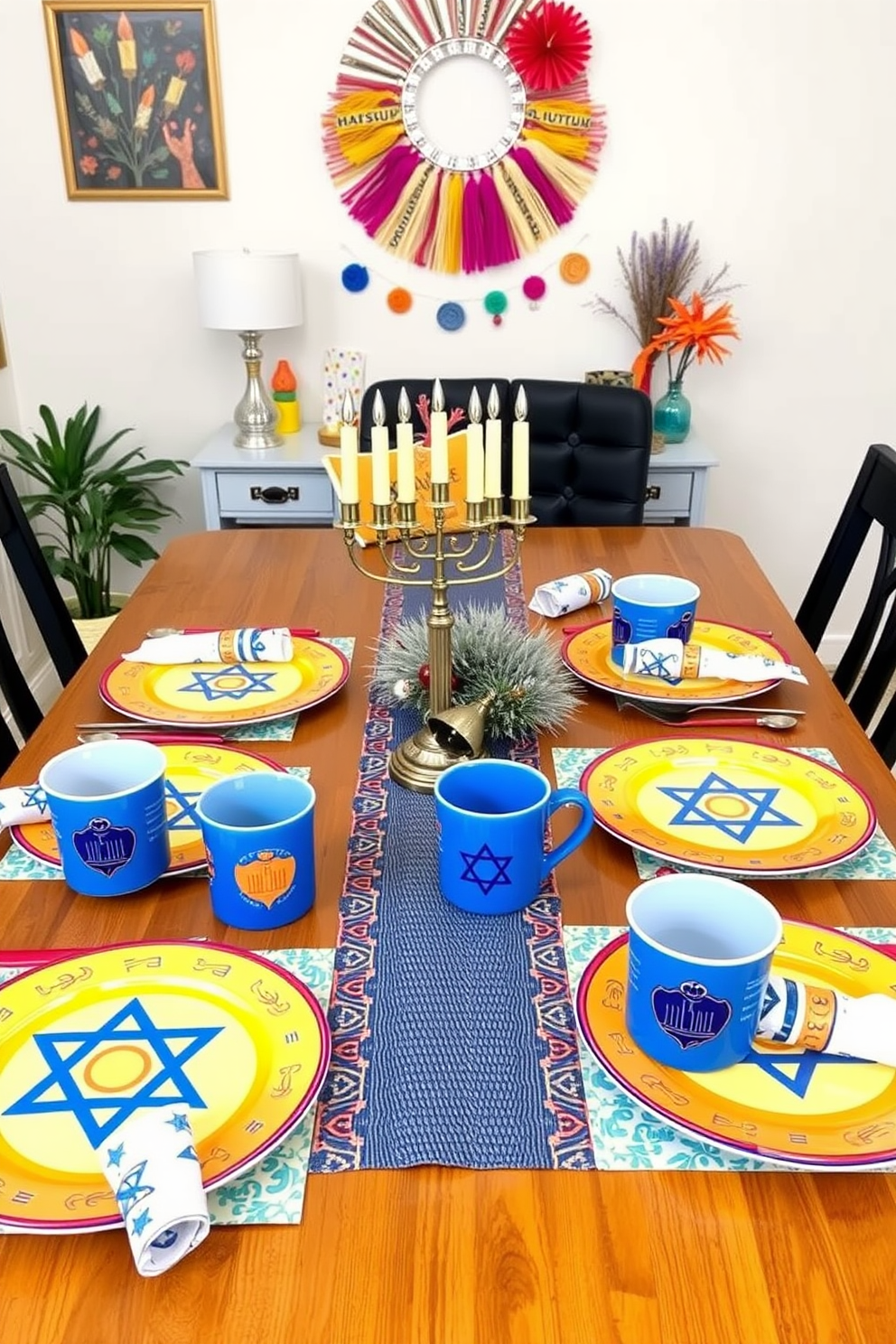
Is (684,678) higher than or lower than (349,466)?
lower

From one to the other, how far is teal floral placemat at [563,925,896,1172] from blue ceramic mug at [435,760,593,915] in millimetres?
166

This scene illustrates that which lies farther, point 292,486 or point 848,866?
point 292,486

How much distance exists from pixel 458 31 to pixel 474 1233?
2.86 meters

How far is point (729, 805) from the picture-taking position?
1.07m

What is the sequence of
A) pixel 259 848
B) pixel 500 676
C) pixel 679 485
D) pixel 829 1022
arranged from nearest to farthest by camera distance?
1. pixel 829 1022
2. pixel 259 848
3. pixel 500 676
4. pixel 679 485

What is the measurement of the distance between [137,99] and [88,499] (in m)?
1.02

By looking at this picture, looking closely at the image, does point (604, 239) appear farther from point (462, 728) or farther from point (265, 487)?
point (462, 728)

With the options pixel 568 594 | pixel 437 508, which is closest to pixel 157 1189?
pixel 437 508

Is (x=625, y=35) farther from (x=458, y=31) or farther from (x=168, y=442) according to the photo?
(x=168, y=442)

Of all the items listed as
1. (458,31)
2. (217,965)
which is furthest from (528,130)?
(217,965)

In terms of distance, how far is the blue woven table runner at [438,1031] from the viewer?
708 mm

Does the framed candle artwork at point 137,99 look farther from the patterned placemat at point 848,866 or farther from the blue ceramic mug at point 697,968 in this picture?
the blue ceramic mug at point 697,968

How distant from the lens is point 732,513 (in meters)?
3.27

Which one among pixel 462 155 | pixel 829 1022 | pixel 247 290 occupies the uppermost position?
pixel 462 155
